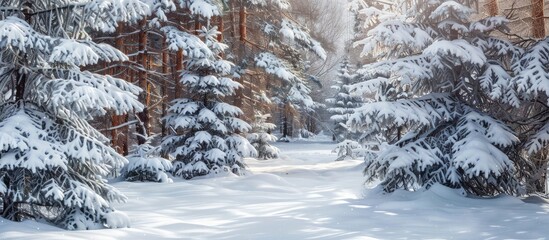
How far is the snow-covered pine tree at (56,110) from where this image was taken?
5.88 metres

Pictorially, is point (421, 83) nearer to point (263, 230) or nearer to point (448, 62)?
point (448, 62)

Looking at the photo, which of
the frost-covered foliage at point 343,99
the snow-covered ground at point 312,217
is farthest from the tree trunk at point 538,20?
the frost-covered foliage at point 343,99

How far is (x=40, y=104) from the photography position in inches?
259

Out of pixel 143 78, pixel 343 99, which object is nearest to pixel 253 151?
pixel 143 78

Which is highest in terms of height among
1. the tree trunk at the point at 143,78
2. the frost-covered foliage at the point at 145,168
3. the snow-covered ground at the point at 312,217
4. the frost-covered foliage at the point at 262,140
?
the tree trunk at the point at 143,78

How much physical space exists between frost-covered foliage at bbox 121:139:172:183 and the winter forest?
0.16ft

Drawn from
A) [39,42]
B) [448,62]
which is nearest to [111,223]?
[39,42]

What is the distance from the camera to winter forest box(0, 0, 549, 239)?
6.14 meters

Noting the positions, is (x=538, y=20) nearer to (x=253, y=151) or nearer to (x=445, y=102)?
(x=445, y=102)

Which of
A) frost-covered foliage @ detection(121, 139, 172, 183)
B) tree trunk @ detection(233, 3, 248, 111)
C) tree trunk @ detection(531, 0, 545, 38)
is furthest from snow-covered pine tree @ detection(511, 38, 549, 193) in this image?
tree trunk @ detection(233, 3, 248, 111)

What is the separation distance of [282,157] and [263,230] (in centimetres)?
1820

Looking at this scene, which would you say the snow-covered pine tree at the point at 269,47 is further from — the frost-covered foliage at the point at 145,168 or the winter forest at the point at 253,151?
the frost-covered foliage at the point at 145,168

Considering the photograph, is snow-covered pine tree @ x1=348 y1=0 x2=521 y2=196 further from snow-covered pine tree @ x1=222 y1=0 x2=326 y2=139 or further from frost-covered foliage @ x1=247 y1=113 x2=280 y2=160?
frost-covered foliage @ x1=247 y1=113 x2=280 y2=160

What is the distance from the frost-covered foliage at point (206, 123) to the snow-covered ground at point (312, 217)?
121 inches
